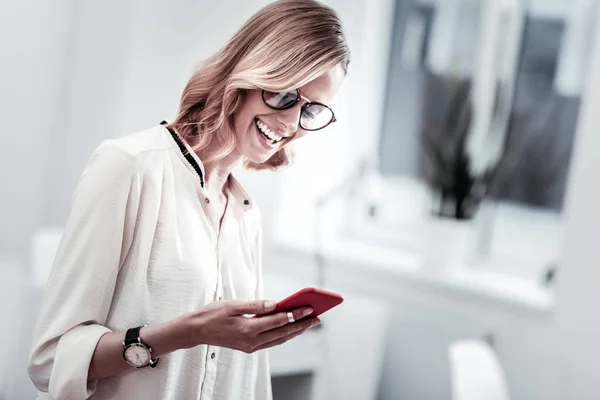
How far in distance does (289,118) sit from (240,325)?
1.33ft

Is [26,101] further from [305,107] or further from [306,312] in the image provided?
[306,312]

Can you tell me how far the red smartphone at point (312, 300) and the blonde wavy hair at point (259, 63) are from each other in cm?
36

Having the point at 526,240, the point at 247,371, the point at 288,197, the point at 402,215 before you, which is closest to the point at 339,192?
the point at 288,197

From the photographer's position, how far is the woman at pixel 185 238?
1188mm

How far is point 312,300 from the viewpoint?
3.61 ft

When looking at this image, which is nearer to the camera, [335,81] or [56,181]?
[335,81]

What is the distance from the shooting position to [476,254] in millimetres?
3168

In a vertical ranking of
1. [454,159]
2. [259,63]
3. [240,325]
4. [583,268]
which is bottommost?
[583,268]

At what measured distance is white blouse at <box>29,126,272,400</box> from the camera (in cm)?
119

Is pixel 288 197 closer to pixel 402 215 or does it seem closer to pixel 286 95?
pixel 402 215

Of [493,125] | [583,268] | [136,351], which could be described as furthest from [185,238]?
[493,125]

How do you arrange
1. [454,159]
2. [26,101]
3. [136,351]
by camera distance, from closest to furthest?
[136,351] < [26,101] < [454,159]

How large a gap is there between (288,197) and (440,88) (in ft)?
3.16

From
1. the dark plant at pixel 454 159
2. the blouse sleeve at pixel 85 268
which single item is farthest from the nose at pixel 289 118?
the dark plant at pixel 454 159
